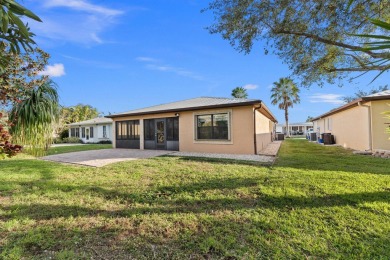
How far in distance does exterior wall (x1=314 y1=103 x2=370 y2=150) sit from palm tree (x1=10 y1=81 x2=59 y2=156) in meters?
15.2

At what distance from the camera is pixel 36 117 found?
326 cm

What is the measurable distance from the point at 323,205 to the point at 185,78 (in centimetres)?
1800

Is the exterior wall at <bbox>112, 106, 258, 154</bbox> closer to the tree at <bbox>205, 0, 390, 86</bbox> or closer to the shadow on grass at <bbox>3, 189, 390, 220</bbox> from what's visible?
the tree at <bbox>205, 0, 390, 86</bbox>

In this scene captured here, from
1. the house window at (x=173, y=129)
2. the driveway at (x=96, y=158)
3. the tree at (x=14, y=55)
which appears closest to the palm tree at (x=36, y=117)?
the tree at (x=14, y=55)

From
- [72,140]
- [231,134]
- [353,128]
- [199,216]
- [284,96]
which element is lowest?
[199,216]

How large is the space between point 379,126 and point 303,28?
786 cm

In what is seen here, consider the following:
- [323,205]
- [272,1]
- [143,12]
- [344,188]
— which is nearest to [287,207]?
[323,205]

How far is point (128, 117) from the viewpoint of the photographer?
17.4 metres

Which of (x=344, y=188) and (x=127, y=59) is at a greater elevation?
(x=127, y=59)

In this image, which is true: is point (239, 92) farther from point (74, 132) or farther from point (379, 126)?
point (74, 132)

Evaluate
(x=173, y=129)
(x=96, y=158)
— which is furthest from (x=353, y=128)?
(x=96, y=158)

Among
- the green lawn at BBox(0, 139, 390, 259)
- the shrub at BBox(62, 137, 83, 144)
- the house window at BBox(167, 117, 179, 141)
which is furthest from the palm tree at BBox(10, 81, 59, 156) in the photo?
the shrub at BBox(62, 137, 83, 144)

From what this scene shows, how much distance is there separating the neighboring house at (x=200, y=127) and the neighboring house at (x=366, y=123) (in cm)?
569

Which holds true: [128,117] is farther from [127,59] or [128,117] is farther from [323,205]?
[323,205]
